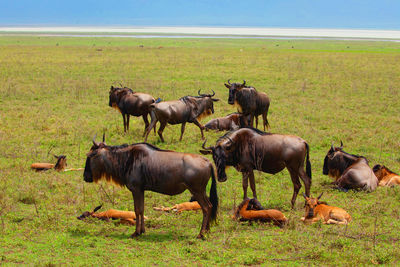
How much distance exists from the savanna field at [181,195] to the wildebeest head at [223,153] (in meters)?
0.77

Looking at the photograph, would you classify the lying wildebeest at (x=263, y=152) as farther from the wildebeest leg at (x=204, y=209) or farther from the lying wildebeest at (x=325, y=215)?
the wildebeest leg at (x=204, y=209)

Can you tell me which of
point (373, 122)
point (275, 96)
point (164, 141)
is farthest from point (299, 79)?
point (164, 141)

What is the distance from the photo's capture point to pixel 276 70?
34.0 metres

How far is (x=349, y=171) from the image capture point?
1022cm

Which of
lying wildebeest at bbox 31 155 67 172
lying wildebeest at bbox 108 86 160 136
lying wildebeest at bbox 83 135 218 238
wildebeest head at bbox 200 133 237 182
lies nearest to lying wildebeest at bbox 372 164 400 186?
wildebeest head at bbox 200 133 237 182

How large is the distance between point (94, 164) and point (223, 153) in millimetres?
2400

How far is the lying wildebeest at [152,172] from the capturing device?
294 inches

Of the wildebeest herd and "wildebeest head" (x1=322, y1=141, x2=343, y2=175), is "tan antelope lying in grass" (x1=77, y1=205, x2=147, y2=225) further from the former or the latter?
"wildebeest head" (x1=322, y1=141, x2=343, y2=175)

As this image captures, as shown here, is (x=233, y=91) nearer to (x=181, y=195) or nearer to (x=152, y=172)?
(x=181, y=195)

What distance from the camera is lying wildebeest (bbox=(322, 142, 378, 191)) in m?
10.1

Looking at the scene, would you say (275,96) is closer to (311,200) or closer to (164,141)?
(164,141)

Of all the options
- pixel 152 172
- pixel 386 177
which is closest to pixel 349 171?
pixel 386 177

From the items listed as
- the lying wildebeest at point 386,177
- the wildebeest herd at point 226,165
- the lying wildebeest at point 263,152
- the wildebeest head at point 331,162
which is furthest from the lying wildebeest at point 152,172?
the lying wildebeest at point 386,177

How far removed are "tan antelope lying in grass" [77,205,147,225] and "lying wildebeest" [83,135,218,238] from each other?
45 cm
